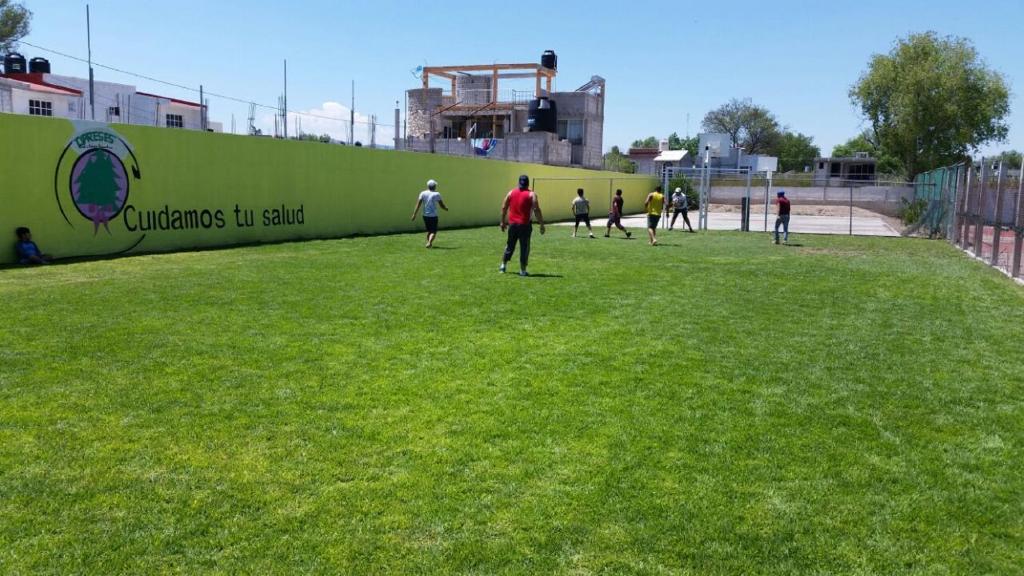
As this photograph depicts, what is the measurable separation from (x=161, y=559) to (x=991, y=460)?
4721mm

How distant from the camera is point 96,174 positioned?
1488 cm

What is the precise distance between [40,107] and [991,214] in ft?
128

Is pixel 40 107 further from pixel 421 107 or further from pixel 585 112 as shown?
pixel 585 112

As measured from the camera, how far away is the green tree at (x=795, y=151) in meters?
100

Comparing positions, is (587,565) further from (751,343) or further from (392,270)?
(392,270)

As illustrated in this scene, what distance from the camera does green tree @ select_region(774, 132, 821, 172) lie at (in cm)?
10038

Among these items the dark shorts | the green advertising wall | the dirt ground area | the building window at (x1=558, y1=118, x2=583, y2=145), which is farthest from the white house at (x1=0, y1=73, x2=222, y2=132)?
→ the dirt ground area

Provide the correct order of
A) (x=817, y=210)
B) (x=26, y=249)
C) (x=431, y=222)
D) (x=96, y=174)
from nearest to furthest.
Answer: (x=26, y=249)
(x=96, y=174)
(x=431, y=222)
(x=817, y=210)

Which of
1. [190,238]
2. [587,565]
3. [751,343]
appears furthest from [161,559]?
[190,238]

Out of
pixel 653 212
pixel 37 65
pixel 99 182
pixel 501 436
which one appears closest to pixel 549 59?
pixel 37 65

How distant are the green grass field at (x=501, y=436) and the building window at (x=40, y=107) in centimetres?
3116

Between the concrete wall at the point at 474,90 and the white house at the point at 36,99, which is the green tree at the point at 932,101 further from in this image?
the white house at the point at 36,99

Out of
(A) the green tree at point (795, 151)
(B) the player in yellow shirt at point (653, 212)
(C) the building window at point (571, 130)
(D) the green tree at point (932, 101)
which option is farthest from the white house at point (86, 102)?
(A) the green tree at point (795, 151)

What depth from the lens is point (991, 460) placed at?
473 cm
